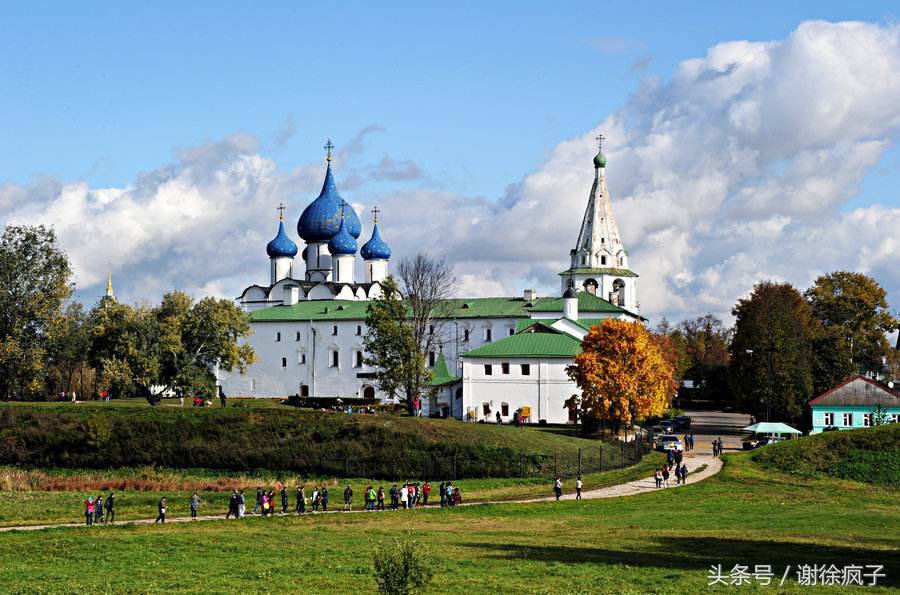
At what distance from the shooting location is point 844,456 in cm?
5319

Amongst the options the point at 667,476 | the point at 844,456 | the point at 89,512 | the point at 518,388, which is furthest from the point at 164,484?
the point at 518,388

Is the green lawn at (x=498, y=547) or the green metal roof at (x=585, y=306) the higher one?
the green metal roof at (x=585, y=306)

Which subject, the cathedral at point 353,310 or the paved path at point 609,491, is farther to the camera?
the cathedral at point 353,310

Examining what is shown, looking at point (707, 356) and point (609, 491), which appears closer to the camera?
point (609, 491)

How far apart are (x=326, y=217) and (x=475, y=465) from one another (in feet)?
196

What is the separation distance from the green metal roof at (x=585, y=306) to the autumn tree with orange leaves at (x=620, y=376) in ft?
94.5

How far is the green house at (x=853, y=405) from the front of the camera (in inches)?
2734

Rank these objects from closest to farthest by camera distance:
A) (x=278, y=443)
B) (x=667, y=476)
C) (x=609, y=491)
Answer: (x=609, y=491), (x=667, y=476), (x=278, y=443)

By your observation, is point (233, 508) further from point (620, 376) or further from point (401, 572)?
point (620, 376)

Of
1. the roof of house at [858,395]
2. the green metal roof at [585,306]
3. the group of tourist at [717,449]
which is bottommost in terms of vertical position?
the group of tourist at [717,449]

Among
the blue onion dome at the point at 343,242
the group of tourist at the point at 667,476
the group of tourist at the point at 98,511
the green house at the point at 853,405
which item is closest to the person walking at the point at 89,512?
the group of tourist at the point at 98,511

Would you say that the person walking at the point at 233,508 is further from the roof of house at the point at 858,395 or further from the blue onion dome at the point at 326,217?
the blue onion dome at the point at 326,217

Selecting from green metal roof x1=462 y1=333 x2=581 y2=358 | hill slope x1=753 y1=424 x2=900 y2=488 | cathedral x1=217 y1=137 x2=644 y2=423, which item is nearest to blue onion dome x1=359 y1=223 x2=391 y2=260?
cathedral x1=217 y1=137 x2=644 y2=423

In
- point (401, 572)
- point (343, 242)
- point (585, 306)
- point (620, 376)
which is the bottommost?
point (401, 572)
